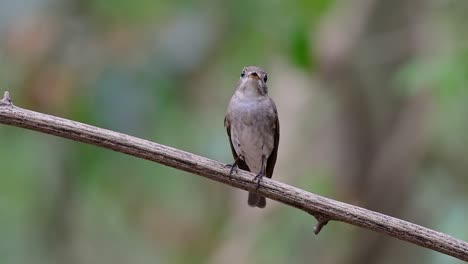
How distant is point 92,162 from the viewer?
A: 18.9 feet

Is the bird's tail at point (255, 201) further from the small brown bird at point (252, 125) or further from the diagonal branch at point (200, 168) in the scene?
the diagonal branch at point (200, 168)

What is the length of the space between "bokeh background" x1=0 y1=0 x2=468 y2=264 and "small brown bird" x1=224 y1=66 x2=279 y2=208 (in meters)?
0.15

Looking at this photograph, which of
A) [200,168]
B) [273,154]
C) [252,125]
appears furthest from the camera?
[273,154]

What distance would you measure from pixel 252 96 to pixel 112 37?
96cm

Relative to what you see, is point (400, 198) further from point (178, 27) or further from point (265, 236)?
point (178, 27)

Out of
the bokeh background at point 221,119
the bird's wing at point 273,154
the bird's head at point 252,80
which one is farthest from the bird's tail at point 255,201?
the bird's head at point 252,80

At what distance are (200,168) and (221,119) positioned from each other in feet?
10.3

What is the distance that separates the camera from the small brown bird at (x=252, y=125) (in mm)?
5871

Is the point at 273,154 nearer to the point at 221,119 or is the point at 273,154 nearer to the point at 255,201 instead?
the point at 255,201

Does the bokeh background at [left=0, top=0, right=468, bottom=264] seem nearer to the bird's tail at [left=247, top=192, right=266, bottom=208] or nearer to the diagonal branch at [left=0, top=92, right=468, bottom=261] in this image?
the bird's tail at [left=247, top=192, right=266, bottom=208]

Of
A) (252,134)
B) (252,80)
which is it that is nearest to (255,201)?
(252,134)

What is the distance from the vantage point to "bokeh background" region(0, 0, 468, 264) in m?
5.55

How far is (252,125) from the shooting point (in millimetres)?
5875

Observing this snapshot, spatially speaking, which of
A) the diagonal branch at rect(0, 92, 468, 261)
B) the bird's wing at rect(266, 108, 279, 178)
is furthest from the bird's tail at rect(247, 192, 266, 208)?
the diagonal branch at rect(0, 92, 468, 261)
